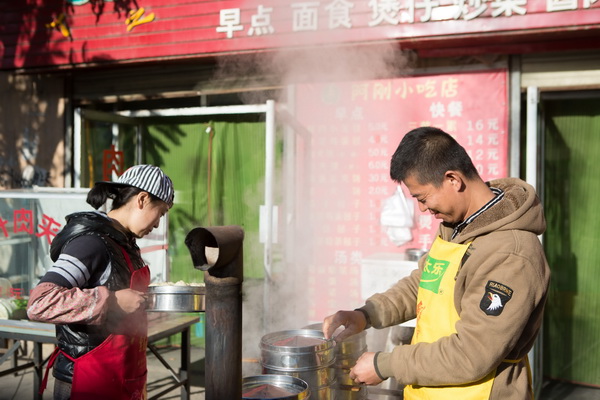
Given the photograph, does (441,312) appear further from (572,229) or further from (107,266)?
(572,229)

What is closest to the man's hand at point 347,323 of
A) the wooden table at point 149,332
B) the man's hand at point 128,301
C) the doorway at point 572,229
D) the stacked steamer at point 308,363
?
the stacked steamer at point 308,363

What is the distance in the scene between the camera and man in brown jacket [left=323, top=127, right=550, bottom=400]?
6.22 feet

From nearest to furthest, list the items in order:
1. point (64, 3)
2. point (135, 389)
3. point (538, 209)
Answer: point (538, 209)
point (135, 389)
point (64, 3)

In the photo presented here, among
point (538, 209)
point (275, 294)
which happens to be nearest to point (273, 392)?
point (538, 209)

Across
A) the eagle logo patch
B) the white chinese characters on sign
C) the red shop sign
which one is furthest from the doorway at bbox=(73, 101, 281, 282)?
the eagle logo patch

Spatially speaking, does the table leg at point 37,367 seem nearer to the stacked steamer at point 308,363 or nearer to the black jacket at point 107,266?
the black jacket at point 107,266

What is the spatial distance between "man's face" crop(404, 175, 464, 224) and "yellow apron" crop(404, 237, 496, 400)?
13cm

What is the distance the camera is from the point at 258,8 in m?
5.50

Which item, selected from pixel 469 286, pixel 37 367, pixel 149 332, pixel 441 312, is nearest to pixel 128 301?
pixel 441 312

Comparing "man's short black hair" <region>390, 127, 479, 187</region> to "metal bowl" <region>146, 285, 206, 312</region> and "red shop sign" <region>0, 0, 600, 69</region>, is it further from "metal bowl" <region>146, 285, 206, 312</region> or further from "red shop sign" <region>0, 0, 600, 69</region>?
"red shop sign" <region>0, 0, 600, 69</region>

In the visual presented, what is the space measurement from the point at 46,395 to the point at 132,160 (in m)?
2.95

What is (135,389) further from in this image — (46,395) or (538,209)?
(46,395)

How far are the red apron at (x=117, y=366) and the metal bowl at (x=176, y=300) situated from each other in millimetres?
84

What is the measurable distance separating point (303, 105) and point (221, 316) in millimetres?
4543
